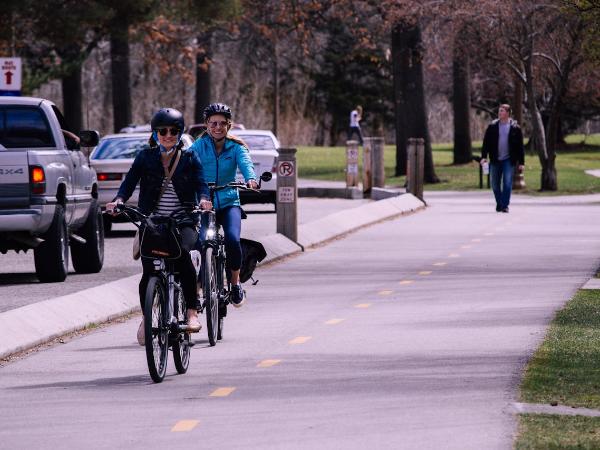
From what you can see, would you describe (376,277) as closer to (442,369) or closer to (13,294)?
(13,294)

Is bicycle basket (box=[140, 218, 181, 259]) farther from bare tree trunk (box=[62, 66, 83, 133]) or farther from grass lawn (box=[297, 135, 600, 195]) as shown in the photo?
bare tree trunk (box=[62, 66, 83, 133])

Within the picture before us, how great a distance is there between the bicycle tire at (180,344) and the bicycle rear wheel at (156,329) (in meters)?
0.12

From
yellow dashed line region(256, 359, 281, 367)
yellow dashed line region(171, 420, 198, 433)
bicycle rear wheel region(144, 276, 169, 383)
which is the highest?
bicycle rear wheel region(144, 276, 169, 383)

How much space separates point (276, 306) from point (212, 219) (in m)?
2.95

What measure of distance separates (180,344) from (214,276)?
59.7 inches

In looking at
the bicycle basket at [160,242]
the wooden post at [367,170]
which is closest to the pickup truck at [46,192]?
the bicycle basket at [160,242]

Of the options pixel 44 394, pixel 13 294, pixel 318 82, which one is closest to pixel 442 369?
pixel 44 394

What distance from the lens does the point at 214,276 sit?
1206 cm

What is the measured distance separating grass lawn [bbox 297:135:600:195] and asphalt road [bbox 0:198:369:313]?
40.5 feet

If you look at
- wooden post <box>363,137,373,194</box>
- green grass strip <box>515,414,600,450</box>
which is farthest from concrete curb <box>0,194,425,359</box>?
wooden post <box>363,137,373,194</box>

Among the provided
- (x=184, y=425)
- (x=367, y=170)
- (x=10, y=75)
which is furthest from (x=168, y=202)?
(x=367, y=170)

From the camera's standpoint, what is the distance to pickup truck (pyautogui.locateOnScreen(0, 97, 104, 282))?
16438 millimetres

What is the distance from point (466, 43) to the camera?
4175cm

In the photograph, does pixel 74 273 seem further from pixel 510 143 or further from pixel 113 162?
pixel 510 143
